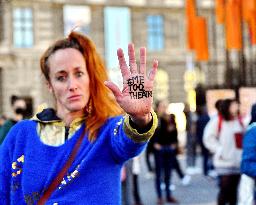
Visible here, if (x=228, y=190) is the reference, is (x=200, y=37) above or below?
above

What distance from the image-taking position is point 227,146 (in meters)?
6.86

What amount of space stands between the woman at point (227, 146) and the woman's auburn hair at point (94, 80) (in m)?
4.49

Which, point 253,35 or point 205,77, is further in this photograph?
point 205,77

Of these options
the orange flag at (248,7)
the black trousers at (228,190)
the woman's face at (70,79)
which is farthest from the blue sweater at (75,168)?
the orange flag at (248,7)

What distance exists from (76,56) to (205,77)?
2561 cm

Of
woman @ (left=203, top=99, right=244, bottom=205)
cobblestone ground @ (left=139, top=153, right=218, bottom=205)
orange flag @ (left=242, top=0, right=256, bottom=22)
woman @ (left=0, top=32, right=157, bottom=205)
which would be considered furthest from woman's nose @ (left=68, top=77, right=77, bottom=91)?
orange flag @ (left=242, top=0, right=256, bottom=22)

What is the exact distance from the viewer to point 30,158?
7.50 feet

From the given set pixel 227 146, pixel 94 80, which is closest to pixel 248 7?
pixel 227 146

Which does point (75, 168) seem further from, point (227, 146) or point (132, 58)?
point (227, 146)

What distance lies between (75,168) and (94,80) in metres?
0.39

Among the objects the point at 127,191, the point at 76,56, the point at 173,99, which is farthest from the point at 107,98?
the point at 173,99

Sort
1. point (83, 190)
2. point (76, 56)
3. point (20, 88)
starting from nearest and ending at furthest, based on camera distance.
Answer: point (83, 190) < point (76, 56) < point (20, 88)

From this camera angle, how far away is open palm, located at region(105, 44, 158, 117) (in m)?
2.06

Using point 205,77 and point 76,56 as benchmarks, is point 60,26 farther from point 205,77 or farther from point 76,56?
point 76,56
